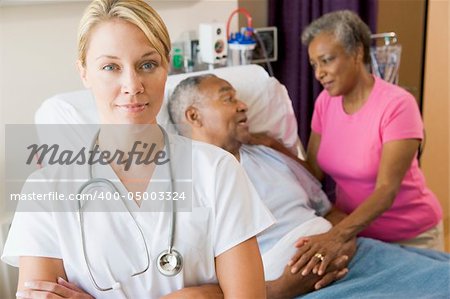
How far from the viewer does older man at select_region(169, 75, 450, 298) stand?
5.43 ft

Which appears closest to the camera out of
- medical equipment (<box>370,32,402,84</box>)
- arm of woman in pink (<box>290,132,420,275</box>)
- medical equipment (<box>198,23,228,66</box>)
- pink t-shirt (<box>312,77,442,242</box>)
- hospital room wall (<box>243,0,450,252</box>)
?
arm of woman in pink (<box>290,132,420,275</box>)

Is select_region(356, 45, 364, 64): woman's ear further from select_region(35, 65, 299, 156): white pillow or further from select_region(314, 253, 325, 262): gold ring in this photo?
select_region(314, 253, 325, 262): gold ring

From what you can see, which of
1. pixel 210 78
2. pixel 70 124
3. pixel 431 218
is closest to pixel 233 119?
pixel 210 78

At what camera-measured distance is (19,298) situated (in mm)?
1183

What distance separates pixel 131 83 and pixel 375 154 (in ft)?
3.68

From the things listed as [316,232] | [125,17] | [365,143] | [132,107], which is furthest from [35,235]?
[365,143]

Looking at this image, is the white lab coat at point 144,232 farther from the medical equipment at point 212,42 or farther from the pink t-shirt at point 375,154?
the medical equipment at point 212,42

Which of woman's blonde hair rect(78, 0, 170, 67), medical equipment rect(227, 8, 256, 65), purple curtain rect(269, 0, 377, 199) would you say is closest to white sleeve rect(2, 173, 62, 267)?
woman's blonde hair rect(78, 0, 170, 67)

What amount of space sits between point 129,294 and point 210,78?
0.87 m

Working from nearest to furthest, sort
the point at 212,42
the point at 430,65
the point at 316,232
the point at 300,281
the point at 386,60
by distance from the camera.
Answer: the point at 300,281 → the point at 316,232 → the point at 212,42 → the point at 386,60 → the point at 430,65

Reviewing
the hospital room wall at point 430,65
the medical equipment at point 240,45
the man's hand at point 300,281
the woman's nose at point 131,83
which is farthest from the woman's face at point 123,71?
the hospital room wall at point 430,65

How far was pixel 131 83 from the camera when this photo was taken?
3.75 ft

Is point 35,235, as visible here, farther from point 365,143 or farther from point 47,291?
point 365,143

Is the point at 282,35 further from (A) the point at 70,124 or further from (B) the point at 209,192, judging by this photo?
(B) the point at 209,192
